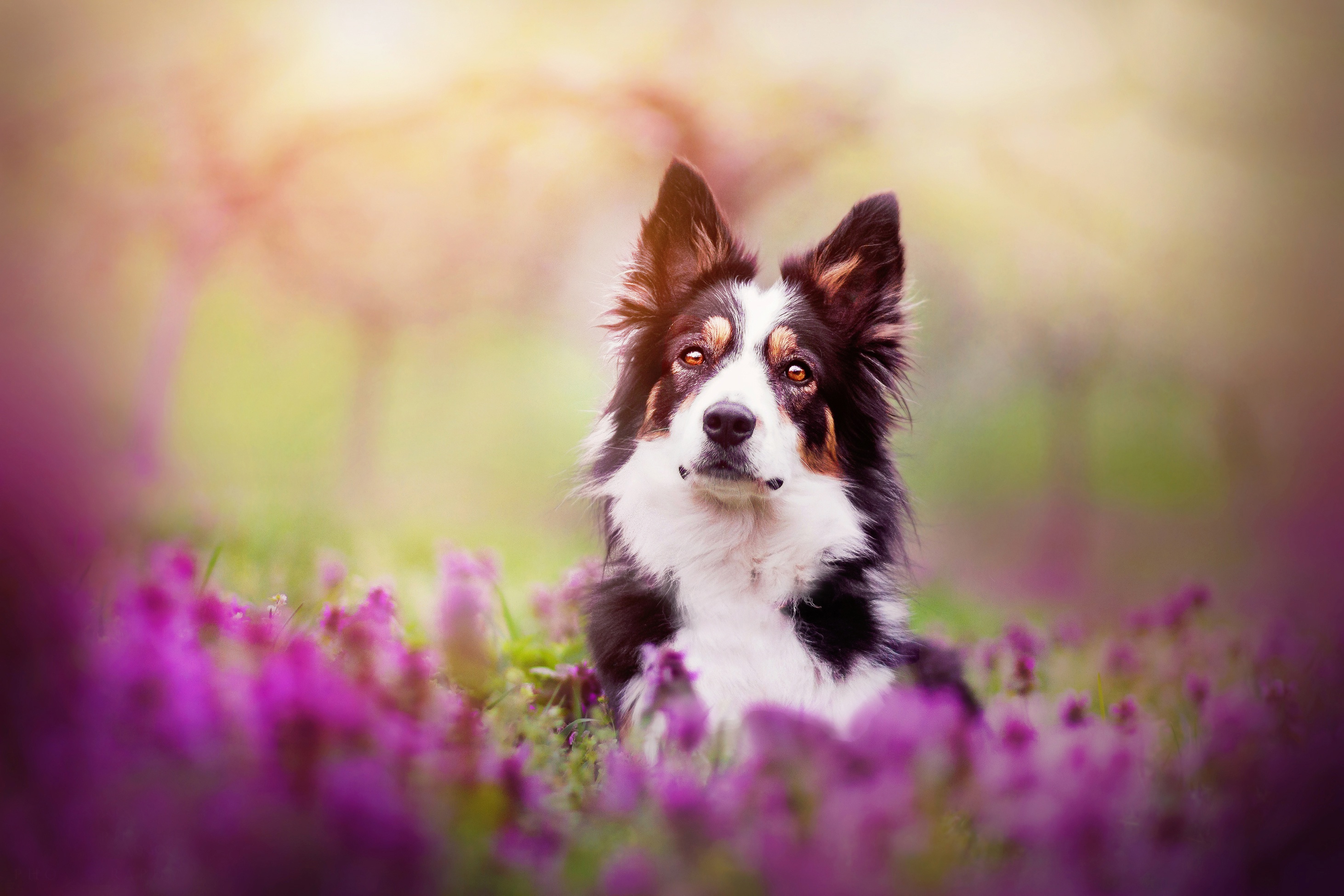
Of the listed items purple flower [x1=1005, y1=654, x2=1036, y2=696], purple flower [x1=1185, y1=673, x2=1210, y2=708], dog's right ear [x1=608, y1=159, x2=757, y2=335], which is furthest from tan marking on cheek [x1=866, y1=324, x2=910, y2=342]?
purple flower [x1=1185, y1=673, x2=1210, y2=708]

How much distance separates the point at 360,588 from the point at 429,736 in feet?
7.94

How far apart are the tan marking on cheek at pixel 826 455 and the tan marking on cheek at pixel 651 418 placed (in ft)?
1.57

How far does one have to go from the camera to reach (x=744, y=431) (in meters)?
2.62

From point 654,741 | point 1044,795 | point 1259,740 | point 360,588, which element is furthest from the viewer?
point 360,588

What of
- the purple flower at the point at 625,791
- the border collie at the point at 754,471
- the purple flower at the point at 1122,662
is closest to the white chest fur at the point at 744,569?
the border collie at the point at 754,471

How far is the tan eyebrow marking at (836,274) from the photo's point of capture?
3.21 m

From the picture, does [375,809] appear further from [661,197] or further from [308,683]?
[661,197]

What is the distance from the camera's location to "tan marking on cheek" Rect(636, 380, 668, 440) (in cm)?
307

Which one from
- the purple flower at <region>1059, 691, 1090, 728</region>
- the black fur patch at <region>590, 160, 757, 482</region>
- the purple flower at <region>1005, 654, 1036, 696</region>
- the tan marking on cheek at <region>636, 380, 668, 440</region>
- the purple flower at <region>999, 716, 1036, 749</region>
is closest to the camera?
the purple flower at <region>999, 716, 1036, 749</region>

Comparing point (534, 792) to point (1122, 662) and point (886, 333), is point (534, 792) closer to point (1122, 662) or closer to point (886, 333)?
point (886, 333)

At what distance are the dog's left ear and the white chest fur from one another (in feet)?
1.97

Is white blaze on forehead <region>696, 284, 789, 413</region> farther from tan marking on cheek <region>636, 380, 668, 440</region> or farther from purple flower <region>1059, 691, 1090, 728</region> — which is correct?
purple flower <region>1059, 691, 1090, 728</region>

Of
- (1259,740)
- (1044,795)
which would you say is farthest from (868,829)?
(1259,740)

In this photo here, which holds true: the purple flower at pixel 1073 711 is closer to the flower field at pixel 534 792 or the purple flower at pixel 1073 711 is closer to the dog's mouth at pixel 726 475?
the flower field at pixel 534 792
